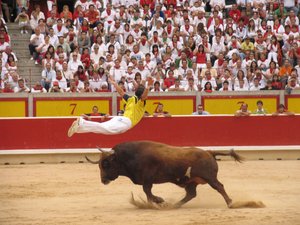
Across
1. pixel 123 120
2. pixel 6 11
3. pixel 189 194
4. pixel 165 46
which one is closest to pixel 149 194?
pixel 189 194

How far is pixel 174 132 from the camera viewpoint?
19156 mm

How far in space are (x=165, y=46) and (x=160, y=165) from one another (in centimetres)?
981

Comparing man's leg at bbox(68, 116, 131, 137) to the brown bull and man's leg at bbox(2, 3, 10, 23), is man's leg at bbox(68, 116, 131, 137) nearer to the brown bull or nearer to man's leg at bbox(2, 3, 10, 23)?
the brown bull

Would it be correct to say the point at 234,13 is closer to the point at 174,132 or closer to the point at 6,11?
the point at 174,132

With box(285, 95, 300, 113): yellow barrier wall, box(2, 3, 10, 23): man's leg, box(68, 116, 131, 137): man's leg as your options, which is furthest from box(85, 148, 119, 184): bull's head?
box(2, 3, 10, 23): man's leg

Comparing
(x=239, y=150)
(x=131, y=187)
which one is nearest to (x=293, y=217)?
(x=131, y=187)

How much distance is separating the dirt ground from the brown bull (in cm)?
39

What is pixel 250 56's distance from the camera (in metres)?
21.5

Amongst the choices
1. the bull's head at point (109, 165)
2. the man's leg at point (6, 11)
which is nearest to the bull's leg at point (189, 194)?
the bull's head at point (109, 165)

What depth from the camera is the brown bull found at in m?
12.1

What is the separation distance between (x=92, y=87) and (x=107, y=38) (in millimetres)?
1686

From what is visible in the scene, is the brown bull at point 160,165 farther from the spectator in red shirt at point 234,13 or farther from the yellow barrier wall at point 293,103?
the spectator in red shirt at point 234,13

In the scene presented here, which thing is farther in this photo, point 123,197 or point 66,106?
point 66,106

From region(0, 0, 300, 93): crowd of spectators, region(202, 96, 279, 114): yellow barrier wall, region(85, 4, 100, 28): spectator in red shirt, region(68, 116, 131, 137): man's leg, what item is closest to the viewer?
region(68, 116, 131, 137): man's leg
